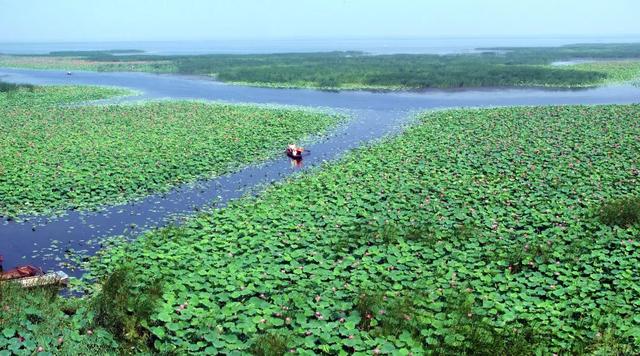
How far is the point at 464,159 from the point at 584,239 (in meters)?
6.36

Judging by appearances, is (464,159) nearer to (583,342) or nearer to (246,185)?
(246,185)

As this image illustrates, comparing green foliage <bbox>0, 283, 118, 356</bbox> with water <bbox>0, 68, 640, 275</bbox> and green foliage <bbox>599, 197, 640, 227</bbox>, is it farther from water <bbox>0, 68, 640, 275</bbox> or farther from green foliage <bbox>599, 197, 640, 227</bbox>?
green foliage <bbox>599, 197, 640, 227</bbox>

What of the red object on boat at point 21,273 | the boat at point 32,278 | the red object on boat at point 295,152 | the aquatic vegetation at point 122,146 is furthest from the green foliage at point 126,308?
the red object on boat at point 295,152

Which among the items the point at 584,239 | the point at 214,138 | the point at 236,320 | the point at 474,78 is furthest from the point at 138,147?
the point at 474,78

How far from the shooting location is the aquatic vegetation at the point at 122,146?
12.8 metres

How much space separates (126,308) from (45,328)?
97 centimetres

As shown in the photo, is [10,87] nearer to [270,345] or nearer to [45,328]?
[45,328]

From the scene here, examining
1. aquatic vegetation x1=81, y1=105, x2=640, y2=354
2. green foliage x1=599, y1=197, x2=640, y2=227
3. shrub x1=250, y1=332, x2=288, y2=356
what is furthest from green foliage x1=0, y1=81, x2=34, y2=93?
green foliage x1=599, y1=197, x2=640, y2=227

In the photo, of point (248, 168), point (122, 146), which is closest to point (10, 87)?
point (122, 146)

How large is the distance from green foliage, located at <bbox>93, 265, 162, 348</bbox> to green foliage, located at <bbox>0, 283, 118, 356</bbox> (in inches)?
7.8

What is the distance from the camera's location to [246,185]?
549 inches

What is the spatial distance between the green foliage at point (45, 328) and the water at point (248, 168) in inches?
74.0

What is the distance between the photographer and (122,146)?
17266 mm

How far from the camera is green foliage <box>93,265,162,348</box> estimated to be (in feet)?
21.5
